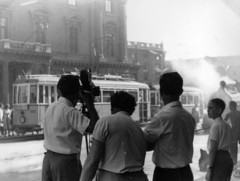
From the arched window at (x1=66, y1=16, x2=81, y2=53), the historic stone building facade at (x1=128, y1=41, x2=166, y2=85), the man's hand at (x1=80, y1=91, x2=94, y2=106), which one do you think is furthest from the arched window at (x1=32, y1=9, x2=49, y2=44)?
the man's hand at (x1=80, y1=91, x2=94, y2=106)

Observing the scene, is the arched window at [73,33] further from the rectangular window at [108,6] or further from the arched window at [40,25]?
the rectangular window at [108,6]

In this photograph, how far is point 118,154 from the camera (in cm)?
248

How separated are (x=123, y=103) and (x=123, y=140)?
0.83 ft

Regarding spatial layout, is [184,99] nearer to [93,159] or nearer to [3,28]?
[3,28]

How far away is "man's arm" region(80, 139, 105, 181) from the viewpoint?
2.45 meters

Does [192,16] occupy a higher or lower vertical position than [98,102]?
higher

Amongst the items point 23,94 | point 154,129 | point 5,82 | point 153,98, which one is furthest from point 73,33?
point 154,129

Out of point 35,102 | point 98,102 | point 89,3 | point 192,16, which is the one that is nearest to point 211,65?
point 98,102

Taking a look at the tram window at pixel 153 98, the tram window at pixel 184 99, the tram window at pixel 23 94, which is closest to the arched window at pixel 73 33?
the tram window at pixel 153 98

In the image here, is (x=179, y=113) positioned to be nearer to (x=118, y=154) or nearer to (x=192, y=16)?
(x=118, y=154)

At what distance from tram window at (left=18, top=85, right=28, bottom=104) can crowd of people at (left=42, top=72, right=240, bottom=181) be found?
1217 centimetres

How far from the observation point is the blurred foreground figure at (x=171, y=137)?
250cm

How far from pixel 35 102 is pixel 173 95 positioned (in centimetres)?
1238

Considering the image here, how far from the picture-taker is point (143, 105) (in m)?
18.8
